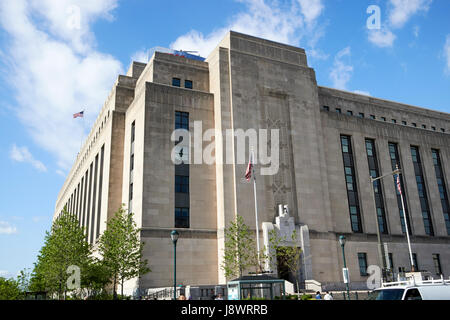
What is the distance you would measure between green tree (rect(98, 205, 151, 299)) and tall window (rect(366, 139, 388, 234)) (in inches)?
1218

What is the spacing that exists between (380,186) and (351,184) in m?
4.79

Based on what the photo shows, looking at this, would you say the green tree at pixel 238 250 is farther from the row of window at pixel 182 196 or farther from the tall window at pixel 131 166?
the tall window at pixel 131 166

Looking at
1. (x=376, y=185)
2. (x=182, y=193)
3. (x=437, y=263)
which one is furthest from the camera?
(x=437, y=263)

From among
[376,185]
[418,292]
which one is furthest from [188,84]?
[418,292]

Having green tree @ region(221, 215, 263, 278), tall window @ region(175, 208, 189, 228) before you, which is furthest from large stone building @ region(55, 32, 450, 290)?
green tree @ region(221, 215, 263, 278)

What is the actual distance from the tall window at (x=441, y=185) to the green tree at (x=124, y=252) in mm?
43570

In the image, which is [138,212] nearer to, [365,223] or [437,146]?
[365,223]

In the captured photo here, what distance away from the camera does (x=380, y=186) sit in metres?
53.1

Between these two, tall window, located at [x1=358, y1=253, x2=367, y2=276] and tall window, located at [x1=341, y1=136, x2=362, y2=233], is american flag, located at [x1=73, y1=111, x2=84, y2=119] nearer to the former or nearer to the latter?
tall window, located at [x1=341, y1=136, x2=362, y2=233]

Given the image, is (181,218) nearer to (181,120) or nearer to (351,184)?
(181,120)

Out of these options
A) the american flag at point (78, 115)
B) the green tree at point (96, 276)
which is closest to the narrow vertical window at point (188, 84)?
the green tree at point (96, 276)

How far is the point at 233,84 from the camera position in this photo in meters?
46.1

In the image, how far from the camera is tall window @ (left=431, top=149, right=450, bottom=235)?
57031mm

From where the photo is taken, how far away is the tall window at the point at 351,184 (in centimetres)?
5003
